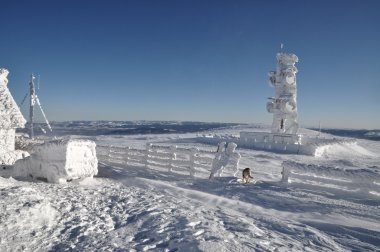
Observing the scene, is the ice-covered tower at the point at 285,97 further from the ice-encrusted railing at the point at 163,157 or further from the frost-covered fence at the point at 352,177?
the frost-covered fence at the point at 352,177

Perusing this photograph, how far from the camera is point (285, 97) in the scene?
34.0 metres

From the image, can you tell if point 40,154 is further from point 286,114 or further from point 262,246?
point 286,114

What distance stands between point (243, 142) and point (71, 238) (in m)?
28.3

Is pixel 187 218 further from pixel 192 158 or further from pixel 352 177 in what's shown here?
pixel 192 158

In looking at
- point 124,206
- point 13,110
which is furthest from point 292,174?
point 13,110

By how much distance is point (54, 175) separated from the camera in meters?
11.5

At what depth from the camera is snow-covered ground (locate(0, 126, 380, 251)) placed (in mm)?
6027

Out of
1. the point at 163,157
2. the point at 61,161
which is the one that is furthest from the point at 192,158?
the point at 61,161

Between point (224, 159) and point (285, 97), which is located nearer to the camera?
point (224, 159)

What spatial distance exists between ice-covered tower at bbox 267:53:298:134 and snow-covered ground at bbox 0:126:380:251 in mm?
24038

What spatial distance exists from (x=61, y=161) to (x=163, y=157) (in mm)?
5949

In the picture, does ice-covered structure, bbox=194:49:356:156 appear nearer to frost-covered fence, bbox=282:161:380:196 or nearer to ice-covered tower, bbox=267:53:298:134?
ice-covered tower, bbox=267:53:298:134

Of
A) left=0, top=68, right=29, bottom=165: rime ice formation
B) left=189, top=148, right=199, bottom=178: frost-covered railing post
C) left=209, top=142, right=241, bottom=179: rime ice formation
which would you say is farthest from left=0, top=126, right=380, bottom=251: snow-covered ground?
left=0, top=68, right=29, bottom=165: rime ice formation

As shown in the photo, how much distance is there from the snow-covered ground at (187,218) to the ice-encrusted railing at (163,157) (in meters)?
→ 2.13
